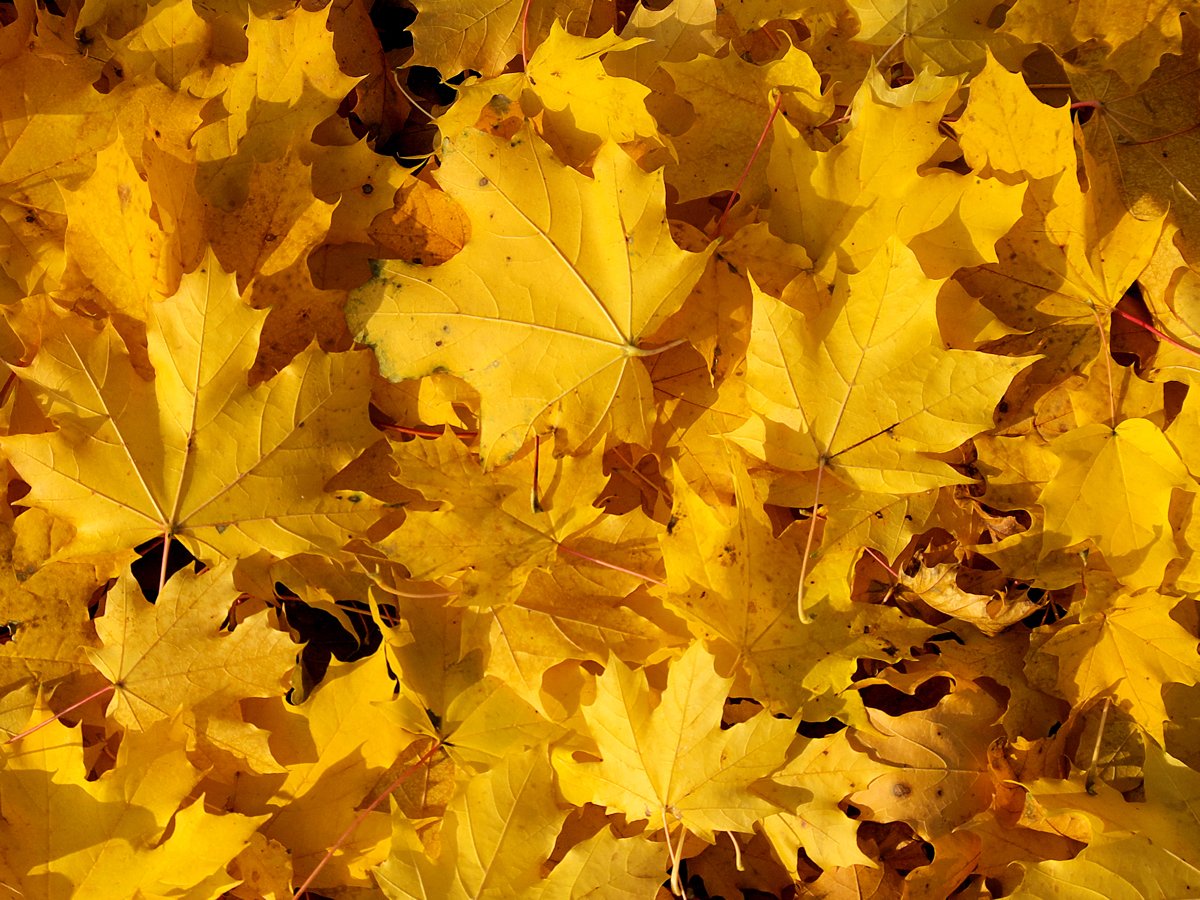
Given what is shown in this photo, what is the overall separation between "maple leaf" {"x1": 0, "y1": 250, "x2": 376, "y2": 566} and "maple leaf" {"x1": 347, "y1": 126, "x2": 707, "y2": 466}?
90 millimetres

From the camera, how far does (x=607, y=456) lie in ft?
4.10

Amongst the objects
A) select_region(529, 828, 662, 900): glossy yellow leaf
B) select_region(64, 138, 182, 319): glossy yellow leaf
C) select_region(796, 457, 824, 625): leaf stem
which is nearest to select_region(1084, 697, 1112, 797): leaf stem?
select_region(796, 457, 824, 625): leaf stem

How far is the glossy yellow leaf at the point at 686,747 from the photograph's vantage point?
1045 mm

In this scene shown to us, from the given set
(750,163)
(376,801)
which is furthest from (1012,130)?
(376,801)

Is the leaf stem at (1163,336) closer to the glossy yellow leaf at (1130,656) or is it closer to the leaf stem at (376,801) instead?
the glossy yellow leaf at (1130,656)

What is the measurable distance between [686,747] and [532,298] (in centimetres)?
56

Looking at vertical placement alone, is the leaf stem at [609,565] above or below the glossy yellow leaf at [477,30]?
below

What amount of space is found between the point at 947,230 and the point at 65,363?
1076 millimetres

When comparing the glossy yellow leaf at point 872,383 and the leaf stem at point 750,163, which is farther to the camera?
the leaf stem at point 750,163

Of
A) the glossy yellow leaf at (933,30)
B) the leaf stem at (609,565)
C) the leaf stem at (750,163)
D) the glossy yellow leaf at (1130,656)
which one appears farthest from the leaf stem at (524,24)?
the glossy yellow leaf at (1130,656)

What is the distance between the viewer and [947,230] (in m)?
1.13

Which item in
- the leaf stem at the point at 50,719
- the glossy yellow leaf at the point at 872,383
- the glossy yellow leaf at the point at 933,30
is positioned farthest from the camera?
the glossy yellow leaf at the point at 933,30

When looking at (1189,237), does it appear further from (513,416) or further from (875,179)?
(513,416)

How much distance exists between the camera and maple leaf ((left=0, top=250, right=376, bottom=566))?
107 centimetres
